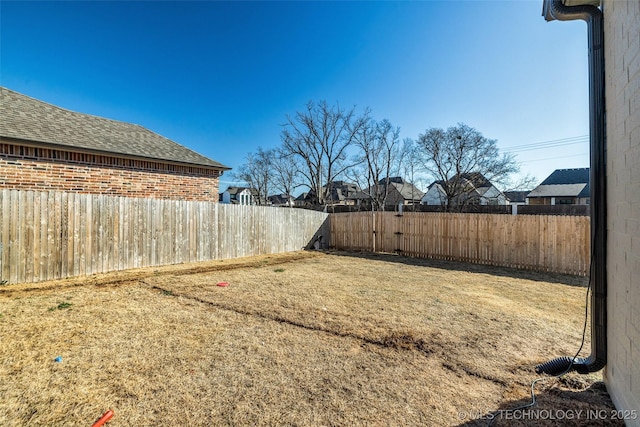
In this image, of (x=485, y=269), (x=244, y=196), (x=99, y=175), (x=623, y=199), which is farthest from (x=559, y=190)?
(x=244, y=196)

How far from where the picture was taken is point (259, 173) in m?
45.7

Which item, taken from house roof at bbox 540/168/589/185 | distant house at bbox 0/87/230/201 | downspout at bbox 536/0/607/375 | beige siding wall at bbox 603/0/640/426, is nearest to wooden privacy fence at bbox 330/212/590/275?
distant house at bbox 0/87/230/201

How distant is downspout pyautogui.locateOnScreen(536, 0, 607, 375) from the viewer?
2537mm

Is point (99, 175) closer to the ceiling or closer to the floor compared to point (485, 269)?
closer to the ceiling

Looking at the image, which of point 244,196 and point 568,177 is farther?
point 244,196

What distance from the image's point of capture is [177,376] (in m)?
2.64

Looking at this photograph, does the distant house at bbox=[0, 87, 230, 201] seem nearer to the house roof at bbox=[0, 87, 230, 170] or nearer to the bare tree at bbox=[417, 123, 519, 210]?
the house roof at bbox=[0, 87, 230, 170]

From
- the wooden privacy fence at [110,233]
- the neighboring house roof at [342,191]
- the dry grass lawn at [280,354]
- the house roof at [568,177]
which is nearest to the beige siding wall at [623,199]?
the dry grass lawn at [280,354]

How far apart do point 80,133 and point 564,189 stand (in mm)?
43394

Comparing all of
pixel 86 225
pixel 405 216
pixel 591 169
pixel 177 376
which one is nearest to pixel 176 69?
pixel 86 225

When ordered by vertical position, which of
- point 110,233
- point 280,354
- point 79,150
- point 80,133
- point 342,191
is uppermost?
point 342,191

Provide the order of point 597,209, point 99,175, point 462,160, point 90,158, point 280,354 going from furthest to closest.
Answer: point 462,160 → point 99,175 → point 90,158 → point 280,354 → point 597,209

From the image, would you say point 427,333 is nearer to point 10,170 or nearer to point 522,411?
point 522,411

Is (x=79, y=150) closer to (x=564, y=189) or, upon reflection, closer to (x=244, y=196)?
(x=564, y=189)
